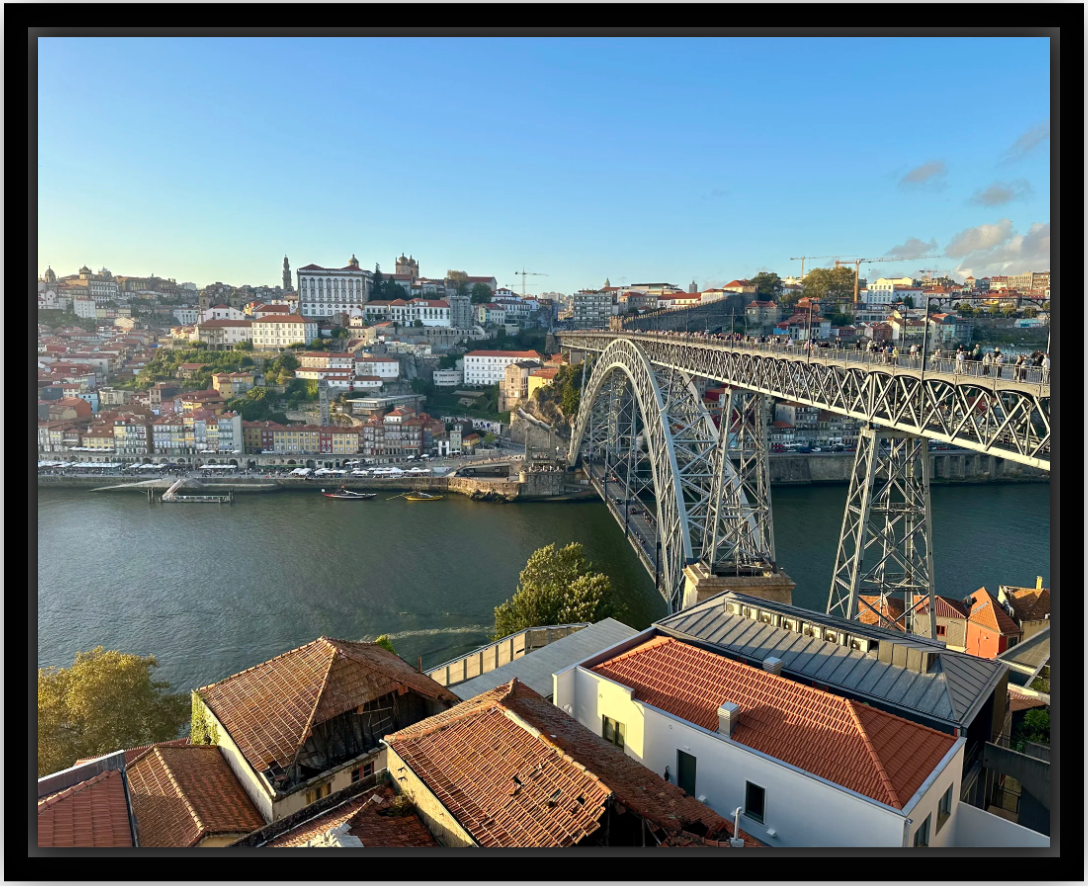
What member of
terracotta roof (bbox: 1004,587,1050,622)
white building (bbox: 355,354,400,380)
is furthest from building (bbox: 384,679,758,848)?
white building (bbox: 355,354,400,380)

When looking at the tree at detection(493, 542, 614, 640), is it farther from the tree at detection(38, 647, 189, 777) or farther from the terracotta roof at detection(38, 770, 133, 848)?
the terracotta roof at detection(38, 770, 133, 848)

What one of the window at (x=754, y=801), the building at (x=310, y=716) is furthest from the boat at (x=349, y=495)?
the window at (x=754, y=801)

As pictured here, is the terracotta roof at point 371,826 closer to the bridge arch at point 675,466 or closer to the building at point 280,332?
the bridge arch at point 675,466

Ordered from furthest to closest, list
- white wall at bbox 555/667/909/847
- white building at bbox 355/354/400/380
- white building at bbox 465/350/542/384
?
white building at bbox 465/350/542/384
white building at bbox 355/354/400/380
white wall at bbox 555/667/909/847

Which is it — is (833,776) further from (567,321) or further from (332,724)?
(567,321)

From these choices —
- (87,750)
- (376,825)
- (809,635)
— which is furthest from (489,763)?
(87,750)

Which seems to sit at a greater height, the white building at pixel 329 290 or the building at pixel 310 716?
the white building at pixel 329 290
